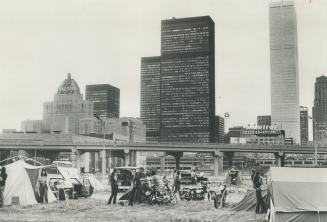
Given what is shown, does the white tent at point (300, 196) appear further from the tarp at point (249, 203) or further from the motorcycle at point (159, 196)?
the motorcycle at point (159, 196)

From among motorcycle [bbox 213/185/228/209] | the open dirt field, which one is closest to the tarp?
the open dirt field

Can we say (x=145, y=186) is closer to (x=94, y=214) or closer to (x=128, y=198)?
(x=128, y=198)

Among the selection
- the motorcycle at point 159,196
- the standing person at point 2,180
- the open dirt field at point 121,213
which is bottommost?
the open dirt field at point 121,213

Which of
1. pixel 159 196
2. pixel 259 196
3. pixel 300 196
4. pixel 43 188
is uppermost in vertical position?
pixel 300 196

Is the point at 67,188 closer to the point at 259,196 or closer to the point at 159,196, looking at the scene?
the point at 159,196

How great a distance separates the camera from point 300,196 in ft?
53.4

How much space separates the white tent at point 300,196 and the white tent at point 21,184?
48.8 feet

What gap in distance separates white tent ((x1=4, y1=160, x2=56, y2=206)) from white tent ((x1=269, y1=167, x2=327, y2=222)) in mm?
14881

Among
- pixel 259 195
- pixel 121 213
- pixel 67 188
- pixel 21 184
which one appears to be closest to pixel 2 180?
pixel 21 184

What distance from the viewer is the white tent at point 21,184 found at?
2575 centimetres

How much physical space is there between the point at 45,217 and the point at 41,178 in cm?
744

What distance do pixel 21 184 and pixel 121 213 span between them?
24.9 feet

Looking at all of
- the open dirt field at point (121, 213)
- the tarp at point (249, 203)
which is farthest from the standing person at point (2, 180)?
the tarp at point (249, 203)

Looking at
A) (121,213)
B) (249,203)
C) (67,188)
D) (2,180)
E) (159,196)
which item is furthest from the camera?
(67,188)
